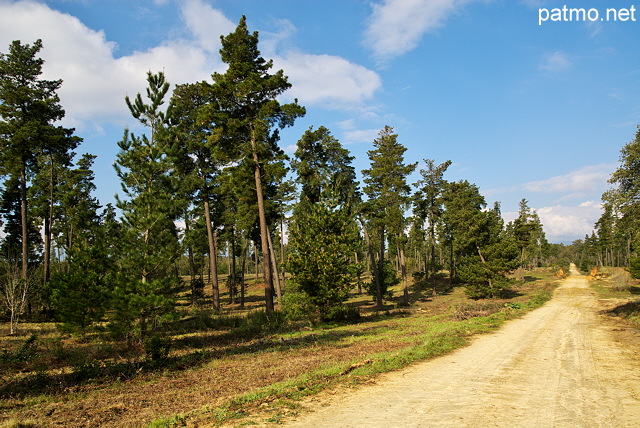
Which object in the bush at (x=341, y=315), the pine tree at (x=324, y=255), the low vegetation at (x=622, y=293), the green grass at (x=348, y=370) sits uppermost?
the pine tree at (x=324, y=255)

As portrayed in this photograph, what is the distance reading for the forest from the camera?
12391mm

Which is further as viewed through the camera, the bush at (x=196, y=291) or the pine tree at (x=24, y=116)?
the bush at (x=196, y=291)

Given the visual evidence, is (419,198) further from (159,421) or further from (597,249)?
(597,249)

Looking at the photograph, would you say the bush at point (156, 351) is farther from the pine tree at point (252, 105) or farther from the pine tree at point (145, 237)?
the pine tree at point (252, 105)

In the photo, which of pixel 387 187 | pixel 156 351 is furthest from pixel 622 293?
pixel 156 351

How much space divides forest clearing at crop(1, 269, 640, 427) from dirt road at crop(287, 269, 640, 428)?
0.70 metres

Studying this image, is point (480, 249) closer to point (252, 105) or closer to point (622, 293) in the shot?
point (622, 293)

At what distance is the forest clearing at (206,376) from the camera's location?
603 centimetres

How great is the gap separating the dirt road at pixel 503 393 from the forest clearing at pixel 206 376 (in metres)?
0.70

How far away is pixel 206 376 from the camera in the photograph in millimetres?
8914

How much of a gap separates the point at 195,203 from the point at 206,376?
2179 centimetres

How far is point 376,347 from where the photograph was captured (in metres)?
12.6

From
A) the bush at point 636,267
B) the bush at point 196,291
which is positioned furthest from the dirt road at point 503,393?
the bush at point 196,291

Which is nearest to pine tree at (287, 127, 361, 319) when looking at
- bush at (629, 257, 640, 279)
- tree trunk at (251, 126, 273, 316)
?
Result: tree trunk at (251, 126, 273, 316)
